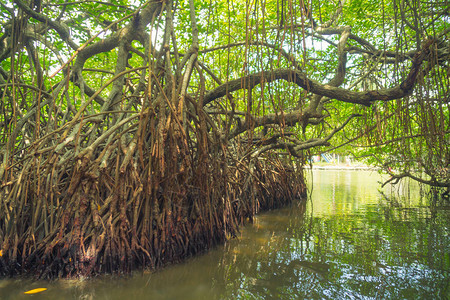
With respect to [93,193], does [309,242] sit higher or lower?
lower

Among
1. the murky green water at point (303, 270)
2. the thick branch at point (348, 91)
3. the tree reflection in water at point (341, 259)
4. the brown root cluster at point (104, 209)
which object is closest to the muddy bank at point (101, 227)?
the brown root cluster at point (104, 209)

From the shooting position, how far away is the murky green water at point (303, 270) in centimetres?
235

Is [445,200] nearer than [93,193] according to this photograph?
No

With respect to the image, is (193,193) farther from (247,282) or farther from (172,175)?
(247,282)

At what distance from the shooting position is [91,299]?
220 centimetres

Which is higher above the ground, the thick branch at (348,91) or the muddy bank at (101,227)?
the thick branch at (348,91)

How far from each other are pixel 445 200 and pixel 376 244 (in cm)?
579

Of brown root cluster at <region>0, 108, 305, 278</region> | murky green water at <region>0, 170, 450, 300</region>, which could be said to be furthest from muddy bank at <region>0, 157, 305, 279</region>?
murky green water at <region>0, 170, 450, 300</region>

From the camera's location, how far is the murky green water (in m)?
2.35

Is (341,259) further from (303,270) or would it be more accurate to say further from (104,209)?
(104,209)

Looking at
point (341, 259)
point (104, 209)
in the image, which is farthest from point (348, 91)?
point (104, 209)

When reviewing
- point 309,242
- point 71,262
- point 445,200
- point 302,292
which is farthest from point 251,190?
point 445,200

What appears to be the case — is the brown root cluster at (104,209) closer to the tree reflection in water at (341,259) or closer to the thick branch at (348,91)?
the thick branch at (348,91)

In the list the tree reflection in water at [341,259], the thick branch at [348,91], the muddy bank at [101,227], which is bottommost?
the tree reflection in water at [341,259]
